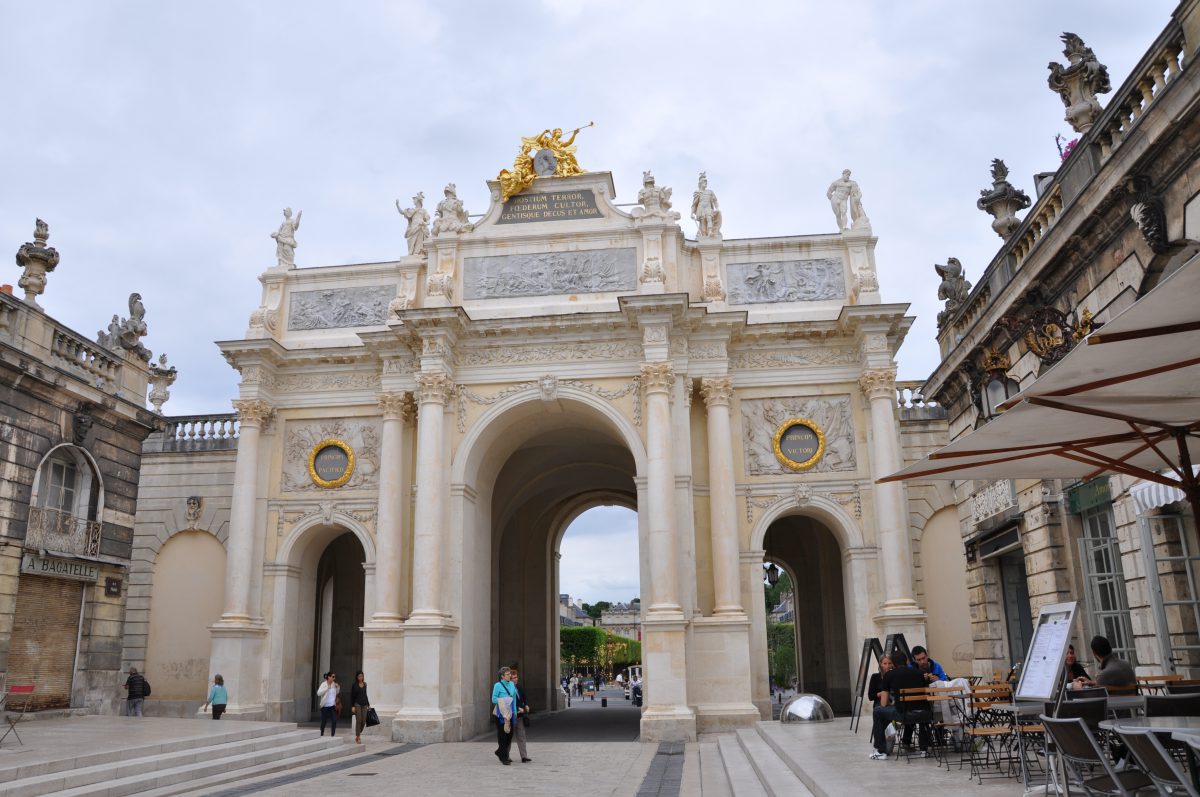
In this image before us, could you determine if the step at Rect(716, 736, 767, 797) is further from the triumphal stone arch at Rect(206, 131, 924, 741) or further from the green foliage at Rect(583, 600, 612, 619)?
the green foliage at Rect(583, 600, 612, 619)

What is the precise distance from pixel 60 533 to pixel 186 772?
747 centimetres

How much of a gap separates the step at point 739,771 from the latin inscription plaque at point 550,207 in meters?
13.3

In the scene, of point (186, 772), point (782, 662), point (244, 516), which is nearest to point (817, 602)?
point (244, 516)

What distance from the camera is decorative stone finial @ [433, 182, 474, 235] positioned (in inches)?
941

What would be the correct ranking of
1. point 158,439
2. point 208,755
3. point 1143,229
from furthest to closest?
point 158,439 → point 208,755 → point 1143,229

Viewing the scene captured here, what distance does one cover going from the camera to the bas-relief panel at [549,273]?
23281 millimetres

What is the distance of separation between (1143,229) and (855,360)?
1377cm

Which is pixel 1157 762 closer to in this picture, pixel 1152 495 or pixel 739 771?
pixel 1152 495

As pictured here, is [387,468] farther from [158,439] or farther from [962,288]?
[962,288]

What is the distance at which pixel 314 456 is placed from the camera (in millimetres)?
24094

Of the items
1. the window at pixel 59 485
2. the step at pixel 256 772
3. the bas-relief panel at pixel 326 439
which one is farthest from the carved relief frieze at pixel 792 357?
the window at pixel 59 485

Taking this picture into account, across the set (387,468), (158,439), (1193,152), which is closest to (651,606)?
(387,468)

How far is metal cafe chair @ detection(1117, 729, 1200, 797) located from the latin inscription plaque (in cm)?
1998

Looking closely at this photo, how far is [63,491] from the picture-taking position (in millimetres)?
18062
